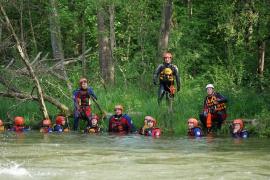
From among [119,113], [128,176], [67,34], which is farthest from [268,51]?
[128,176]

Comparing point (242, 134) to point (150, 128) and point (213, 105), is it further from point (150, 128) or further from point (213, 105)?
point (150, 128)

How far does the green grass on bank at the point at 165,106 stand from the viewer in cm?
1606

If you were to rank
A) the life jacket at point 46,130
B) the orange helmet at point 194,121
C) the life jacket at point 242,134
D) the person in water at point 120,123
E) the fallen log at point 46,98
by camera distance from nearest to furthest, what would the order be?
the life jacket at point 242,134 → the orange helmet at point 194,121 → the person in water at point 120,123 → the life jacket at point 46,130 → the fallen log at point 46,98

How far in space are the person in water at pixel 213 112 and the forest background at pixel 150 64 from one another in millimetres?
290

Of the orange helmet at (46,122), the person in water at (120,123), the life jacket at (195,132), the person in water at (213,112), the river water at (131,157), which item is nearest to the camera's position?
the river water at (131,157)

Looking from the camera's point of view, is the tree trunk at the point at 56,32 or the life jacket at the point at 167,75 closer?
the life jacket at the point at 167,75

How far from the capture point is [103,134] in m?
16.0

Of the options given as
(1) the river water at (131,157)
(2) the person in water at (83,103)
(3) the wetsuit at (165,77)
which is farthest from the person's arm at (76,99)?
(3) the wetsuit at (165,77)

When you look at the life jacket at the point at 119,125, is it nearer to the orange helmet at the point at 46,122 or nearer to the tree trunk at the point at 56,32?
the orange helmet at the point at 46,122

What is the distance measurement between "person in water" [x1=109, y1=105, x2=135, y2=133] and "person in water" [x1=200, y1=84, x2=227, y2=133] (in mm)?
1889

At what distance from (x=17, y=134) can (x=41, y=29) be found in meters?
12.1

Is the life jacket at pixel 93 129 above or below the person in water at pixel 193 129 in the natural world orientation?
below

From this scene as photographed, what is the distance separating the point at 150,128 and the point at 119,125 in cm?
115

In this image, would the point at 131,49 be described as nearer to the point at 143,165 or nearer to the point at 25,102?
the point at 25,102
